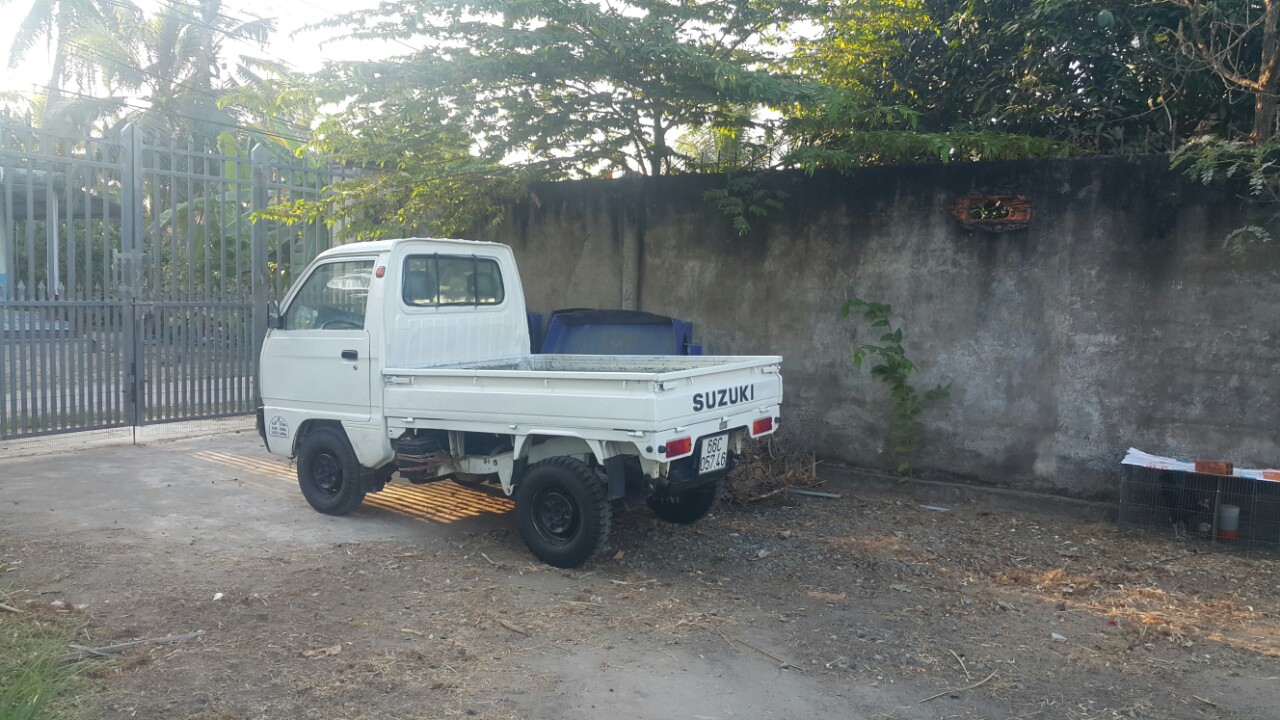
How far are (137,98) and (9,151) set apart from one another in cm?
1389

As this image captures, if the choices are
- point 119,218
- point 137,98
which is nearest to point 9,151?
point 119,218

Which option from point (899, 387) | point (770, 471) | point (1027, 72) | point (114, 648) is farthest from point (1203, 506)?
point (114, 648)

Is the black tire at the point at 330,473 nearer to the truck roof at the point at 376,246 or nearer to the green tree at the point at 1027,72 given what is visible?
the truck roof at the point at 376,246

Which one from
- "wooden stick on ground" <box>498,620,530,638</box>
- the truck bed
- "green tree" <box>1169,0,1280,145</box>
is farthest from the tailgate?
"green tree" <box>1169,0,1280,145</box>

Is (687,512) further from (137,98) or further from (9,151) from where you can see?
(137,98)

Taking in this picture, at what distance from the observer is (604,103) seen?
27.8ft

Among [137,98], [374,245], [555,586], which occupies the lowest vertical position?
[555,586]

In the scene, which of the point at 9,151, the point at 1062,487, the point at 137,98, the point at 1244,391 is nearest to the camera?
the point at 1244,391

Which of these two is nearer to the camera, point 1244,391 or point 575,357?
point 1244,391

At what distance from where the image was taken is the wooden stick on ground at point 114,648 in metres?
4.18

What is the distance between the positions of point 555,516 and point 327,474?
7.16ft

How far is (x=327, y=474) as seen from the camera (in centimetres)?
690

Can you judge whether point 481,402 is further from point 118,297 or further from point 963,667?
point 118,297

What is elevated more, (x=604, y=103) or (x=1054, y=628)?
(x=604, y=103)
